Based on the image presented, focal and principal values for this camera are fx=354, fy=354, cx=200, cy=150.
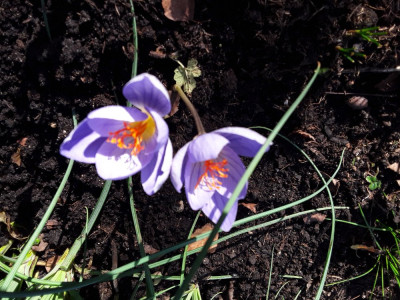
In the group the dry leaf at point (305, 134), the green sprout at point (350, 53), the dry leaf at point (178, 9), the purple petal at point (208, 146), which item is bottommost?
the dry leaf at point (305, 134)

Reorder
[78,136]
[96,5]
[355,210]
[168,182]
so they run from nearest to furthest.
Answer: [78,136] < [96,5] < [168,182] < [355,210]

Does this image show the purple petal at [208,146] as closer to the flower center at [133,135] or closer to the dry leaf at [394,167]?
the flower center at [133,135]

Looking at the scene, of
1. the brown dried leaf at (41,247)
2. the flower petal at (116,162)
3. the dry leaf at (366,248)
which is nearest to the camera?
the flower petal at (116,162)

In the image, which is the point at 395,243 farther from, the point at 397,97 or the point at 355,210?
the point at 397,97

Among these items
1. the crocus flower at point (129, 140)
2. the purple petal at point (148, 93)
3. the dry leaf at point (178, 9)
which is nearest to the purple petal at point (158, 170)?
the crocus flower at point (129, 140)

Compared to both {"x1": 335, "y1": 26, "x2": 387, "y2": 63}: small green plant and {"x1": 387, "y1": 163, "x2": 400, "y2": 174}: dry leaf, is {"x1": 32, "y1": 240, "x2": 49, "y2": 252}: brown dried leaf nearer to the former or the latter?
{"x1": 335, "y1": 26, "x2": 387, "y2": 63}: small green plant

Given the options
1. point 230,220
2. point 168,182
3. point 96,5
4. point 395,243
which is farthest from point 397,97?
point 96,5
